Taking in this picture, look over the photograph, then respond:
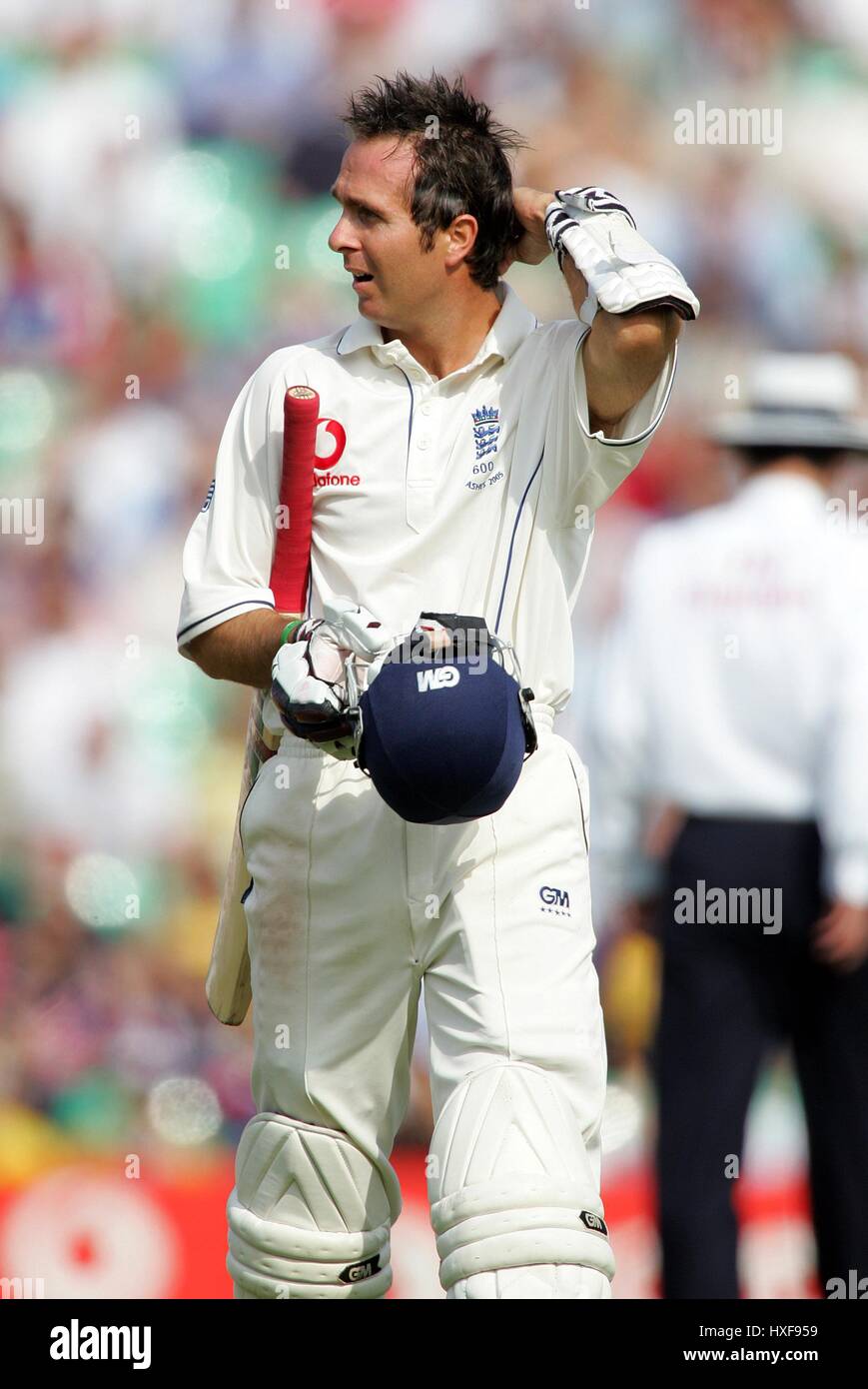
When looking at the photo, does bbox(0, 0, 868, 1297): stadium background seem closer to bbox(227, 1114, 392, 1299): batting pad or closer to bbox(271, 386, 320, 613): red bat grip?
bbox(227, 1114, 392, 1299): batting pad

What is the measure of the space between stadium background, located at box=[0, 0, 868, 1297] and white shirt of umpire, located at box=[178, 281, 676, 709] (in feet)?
6.04

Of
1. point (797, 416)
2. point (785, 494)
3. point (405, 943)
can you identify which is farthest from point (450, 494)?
point (797, 416)

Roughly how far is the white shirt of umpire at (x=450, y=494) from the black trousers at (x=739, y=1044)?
1.21 metres

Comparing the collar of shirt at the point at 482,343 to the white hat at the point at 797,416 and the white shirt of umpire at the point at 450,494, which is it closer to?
the white shirt of umpire at the point at 450,494

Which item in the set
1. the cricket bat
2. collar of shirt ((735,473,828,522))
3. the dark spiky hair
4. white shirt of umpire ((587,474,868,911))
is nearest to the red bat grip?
the cricket bat

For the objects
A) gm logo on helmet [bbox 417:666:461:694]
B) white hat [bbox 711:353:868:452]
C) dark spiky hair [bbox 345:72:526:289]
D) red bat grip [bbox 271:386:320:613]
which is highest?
white hat [bbox 711:353:868:452]

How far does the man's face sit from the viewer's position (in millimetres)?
2590

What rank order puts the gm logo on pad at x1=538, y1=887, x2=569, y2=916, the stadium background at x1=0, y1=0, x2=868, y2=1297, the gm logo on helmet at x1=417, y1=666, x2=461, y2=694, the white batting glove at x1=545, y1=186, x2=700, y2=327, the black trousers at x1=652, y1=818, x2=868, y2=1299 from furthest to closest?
the stadium background at x1=0, y1=0, x2=868, y2=1297
the black trousers at x1=652, y1=818, x2=868, y2=1299
the gm logo on pad at x1=538, y1=887, x2=569, y2=916
the white batting glove at x1=545, y1=186, x2=700, y2=327
the gm logo on helmet at x1=417, y1=666, x2=461, y2=694

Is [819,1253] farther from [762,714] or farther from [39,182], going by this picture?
[39,182]

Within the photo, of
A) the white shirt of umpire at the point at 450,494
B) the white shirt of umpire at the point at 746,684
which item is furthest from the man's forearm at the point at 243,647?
the white shirt of umpire at the point at 746,684

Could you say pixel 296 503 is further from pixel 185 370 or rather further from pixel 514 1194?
pixel 185 370

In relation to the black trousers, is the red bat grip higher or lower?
higher

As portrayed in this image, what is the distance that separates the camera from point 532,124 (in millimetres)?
5121
